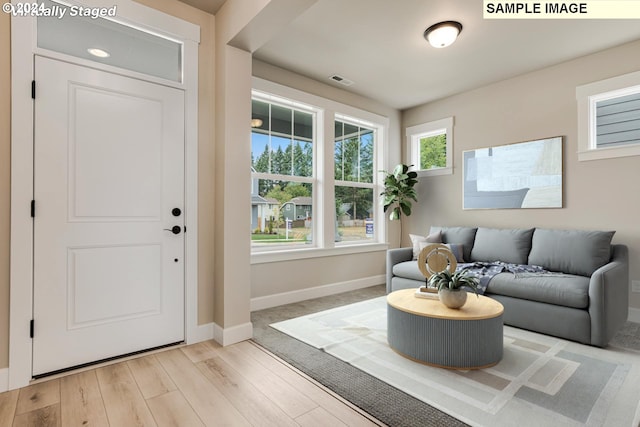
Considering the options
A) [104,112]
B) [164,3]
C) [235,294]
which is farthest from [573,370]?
[164,3]

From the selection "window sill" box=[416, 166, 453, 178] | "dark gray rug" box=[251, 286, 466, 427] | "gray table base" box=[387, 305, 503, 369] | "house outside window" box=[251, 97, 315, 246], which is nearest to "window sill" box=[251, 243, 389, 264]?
"house outside window" box=[251, 97, 315, 246]

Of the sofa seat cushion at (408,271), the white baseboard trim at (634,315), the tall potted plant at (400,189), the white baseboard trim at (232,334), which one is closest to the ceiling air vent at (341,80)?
the tall potted plant at (400,189)

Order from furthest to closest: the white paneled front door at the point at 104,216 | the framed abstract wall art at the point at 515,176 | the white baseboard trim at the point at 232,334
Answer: the framed abstract wall art at the point at 515,176 → the white baseboard trim at the point at 232,334 → the white paneled front door at the point at 104,216

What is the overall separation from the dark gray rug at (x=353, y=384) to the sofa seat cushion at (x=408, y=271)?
155 cm

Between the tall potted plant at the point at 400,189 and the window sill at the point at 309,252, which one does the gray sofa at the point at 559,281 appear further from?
the tall potted plant at the point at 400,189

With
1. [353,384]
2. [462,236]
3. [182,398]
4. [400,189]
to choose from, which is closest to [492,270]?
[462,236]

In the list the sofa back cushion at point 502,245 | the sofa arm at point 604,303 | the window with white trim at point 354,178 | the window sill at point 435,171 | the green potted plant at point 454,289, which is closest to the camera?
the green potted plant at point 454,289

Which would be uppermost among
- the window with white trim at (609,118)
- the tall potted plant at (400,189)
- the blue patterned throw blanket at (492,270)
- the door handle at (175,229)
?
the window with white trim at (609,118)

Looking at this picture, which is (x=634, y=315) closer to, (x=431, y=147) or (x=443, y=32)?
(x=431, y=147)

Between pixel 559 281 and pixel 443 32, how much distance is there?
2.44 meters

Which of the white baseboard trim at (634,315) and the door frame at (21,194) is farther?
the white baseboard trim at (634,315)

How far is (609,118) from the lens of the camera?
11.3 feet

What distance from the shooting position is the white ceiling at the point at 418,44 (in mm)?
2781

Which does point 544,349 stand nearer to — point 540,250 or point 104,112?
point 540,250
